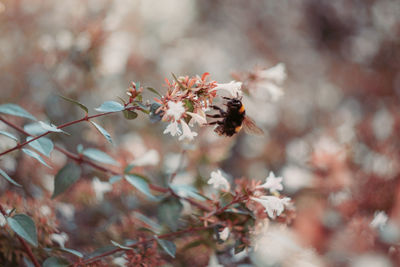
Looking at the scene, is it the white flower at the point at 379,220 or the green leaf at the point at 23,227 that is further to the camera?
the white flower at the point at 379,220

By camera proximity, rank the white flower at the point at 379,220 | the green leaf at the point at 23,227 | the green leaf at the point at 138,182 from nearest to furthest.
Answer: the green leaf at the point at 23,227 < the green leaf at the point at 138,182 < the white flower at the point at 379,220

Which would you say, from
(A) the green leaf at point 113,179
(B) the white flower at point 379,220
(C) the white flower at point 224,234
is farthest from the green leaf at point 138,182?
(B) the white flower at point 379,220

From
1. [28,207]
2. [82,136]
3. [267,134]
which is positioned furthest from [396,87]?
[28,207]

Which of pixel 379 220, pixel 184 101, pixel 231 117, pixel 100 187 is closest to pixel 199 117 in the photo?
pixel 184 101

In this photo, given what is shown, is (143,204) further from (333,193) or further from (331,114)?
(331,114)

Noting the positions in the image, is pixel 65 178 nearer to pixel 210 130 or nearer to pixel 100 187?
pixel 100 187

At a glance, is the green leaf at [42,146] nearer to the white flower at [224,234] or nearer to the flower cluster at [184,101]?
the flower cluster at [184,101]
